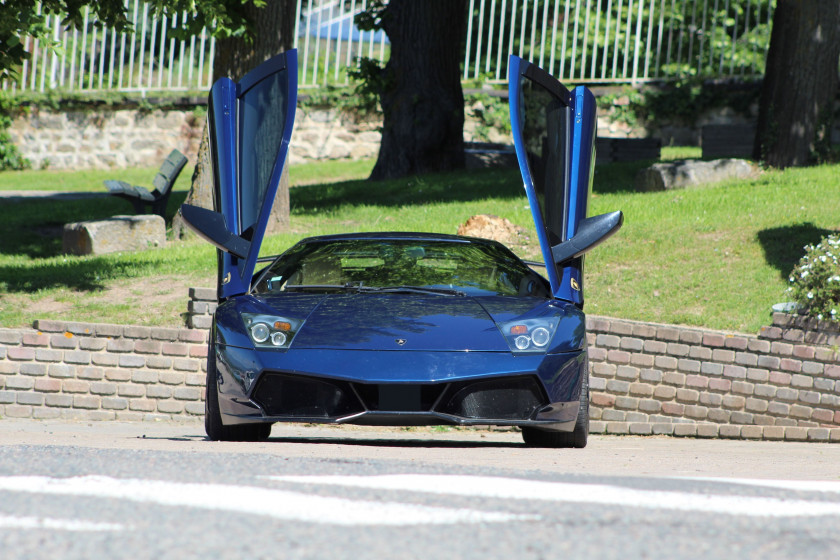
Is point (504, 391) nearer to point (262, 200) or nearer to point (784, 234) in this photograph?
point (262, 200)

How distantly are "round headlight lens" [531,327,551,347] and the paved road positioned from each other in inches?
32.4

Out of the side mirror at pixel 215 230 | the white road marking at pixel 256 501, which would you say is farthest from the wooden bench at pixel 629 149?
the white road marking at pixel 256 501

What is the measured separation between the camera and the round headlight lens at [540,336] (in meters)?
5.16

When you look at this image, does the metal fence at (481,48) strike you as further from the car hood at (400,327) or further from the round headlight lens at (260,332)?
the round headlight lens at (260,332)

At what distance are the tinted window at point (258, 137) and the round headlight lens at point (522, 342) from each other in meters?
1.75

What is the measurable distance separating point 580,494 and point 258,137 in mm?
3516

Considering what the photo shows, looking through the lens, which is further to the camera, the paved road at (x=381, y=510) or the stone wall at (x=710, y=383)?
the stone wall at (x=710, y=383)

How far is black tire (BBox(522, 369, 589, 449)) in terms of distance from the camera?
214 inches

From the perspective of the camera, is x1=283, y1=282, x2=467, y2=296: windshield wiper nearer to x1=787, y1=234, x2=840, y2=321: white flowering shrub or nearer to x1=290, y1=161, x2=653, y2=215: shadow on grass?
x1=787, y1=234, x2=840, y2=321: white flowering shrub

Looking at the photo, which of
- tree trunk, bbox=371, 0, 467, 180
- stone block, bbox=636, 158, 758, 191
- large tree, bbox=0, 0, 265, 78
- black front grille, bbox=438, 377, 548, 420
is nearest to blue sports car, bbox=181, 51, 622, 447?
black front grille, bbox=438, 377, 548, 420

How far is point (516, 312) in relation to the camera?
5355mm

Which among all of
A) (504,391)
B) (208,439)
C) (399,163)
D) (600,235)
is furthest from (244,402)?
(399,163)

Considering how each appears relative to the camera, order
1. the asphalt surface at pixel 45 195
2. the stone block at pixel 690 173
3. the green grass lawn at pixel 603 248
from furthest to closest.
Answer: the asphalt surface at pixel 45 195
the stone block at pixel 690 173
the green grass lawn at pixel 603 248

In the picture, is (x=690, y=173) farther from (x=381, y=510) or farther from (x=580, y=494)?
(x=381, y=510)
